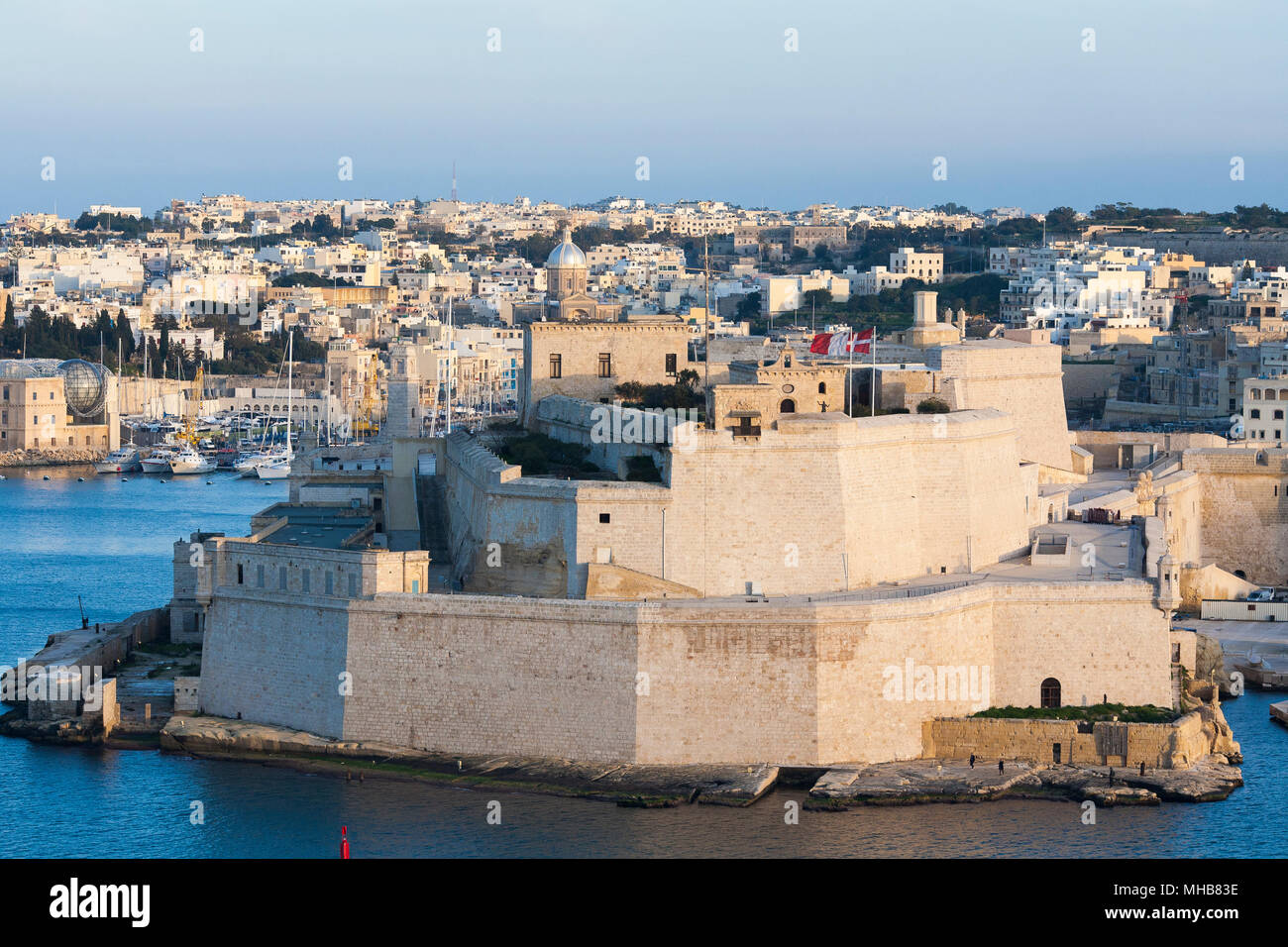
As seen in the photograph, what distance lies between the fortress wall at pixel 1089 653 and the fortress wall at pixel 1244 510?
12.4m

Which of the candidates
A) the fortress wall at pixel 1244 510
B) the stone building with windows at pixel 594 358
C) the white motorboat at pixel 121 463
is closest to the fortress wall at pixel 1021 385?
the fortress wall at pixel 1244 510

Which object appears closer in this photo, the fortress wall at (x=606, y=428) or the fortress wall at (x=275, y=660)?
the fortress wall at (x=275, y=660)

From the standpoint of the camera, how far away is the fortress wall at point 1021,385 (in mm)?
39500

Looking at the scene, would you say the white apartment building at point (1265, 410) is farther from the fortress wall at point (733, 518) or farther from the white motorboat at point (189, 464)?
the white motorboat at point (189, 464)

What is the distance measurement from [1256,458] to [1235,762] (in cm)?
1340

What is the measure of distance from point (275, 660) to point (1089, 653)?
10.6 metres

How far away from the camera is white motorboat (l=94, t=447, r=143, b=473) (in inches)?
2923

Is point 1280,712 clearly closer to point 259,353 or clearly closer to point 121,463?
point 121,463

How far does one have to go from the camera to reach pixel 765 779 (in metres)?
27.2

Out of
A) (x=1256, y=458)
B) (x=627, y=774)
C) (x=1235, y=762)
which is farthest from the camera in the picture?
(x=1256, y=458)

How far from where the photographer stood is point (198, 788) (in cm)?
2809

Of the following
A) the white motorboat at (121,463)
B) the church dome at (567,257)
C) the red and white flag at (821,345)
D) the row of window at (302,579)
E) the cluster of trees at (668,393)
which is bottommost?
the white motorboat at (121,463)

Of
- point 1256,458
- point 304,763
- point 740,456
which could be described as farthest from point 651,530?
point 1256,458

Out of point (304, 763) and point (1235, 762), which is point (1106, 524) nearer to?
point (1235, 762)
